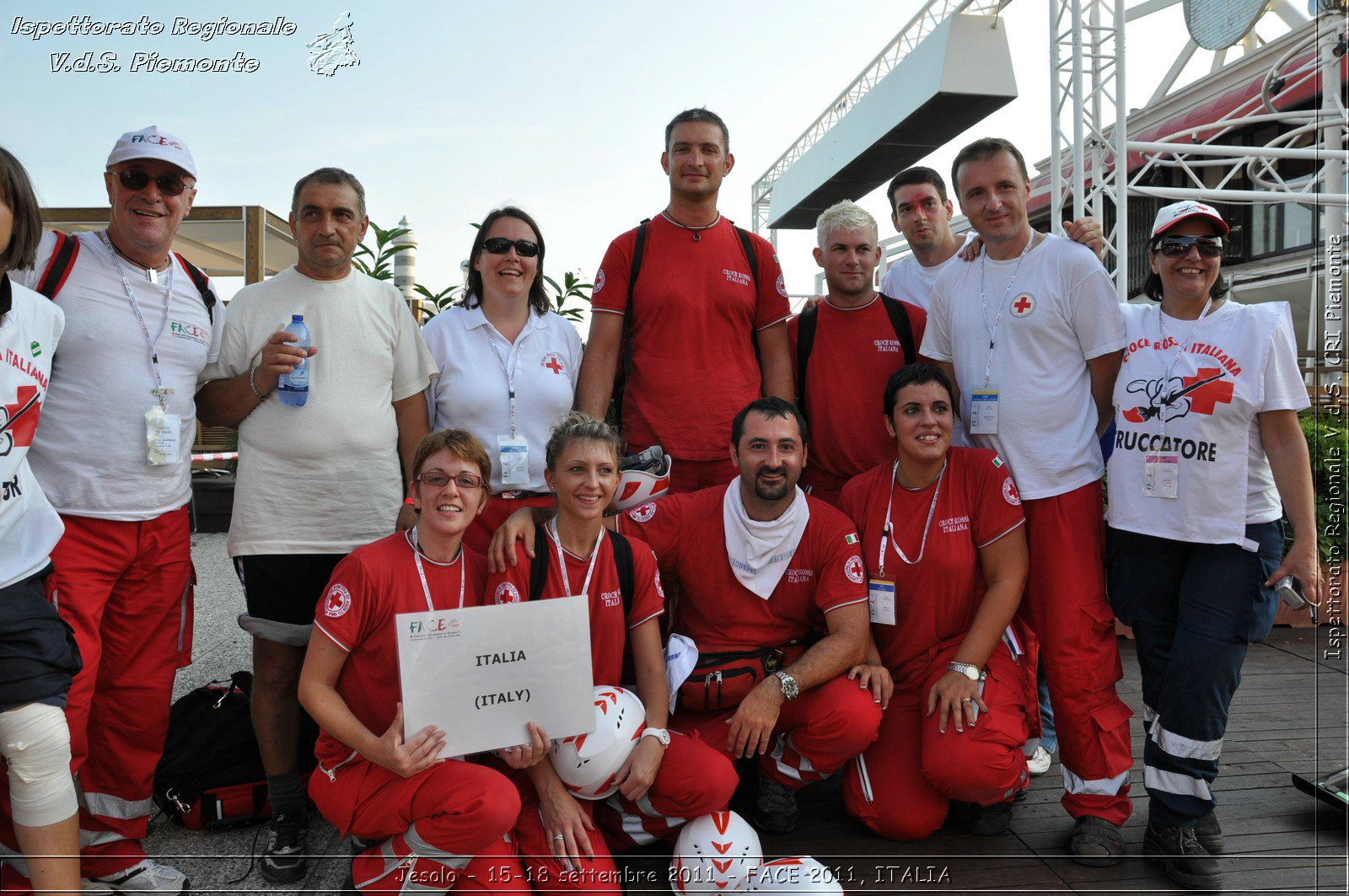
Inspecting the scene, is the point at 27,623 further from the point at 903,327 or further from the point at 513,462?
the point at 903,327

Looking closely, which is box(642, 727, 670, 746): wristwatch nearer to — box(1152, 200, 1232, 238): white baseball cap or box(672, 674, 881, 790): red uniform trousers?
box(672, 674, 881, 790): red uniform trousers

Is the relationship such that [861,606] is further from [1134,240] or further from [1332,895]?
[1134,240]

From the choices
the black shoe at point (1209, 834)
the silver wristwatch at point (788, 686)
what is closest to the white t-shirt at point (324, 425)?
the silver wristwatch at point (788, 686)

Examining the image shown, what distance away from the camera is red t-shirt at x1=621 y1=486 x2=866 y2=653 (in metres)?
3.32

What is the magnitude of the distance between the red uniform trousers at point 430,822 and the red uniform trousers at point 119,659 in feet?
2.72

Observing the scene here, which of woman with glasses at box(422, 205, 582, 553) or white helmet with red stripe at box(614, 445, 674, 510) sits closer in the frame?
woman with glasses at box(422, 205, 582, 553)

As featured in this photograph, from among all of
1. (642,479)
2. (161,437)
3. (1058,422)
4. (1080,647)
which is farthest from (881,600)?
(161,437)

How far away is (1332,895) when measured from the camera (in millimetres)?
2822

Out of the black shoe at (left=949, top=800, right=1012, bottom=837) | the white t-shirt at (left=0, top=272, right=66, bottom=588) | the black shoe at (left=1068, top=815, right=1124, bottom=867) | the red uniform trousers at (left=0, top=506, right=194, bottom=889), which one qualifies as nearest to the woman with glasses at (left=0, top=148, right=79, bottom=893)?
the white t-shirt at (left=0, top=272, right=66, bottom=588)

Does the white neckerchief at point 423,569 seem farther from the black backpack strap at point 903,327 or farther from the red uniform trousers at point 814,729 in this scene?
the black backpack strap at point 903,327

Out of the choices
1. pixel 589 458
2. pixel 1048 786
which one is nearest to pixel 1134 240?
pixel 1048 786

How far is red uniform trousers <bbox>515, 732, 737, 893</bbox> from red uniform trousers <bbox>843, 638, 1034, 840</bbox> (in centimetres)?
69

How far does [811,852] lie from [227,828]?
2305 mm

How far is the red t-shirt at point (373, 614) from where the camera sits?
269 centimetres
